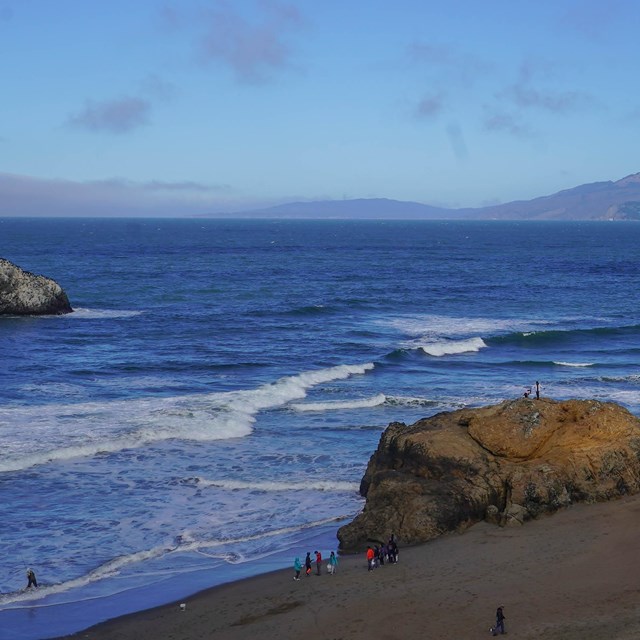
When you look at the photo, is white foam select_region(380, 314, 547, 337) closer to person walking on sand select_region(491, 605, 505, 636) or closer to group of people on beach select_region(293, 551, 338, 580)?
group of people on beach select_region(293, 551, 338, 580)

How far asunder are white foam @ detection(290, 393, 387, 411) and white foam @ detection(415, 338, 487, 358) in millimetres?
14274

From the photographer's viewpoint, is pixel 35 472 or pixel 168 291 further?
pixel 168 291

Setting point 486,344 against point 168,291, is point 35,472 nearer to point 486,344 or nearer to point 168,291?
point 486,344

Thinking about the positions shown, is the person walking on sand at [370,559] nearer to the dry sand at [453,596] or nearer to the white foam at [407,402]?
the dry sand at [453,596]

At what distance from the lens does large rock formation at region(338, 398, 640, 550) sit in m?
28.7

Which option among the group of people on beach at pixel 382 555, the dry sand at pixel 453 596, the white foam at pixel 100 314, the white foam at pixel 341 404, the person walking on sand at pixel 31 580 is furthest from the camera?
the white foam at pixel 100 314

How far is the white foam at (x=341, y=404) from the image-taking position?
4650 cm

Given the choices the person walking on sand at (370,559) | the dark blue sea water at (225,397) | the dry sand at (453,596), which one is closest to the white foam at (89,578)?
the dark blue sea water at (225,397)

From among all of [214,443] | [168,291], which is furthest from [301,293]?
[214,443]

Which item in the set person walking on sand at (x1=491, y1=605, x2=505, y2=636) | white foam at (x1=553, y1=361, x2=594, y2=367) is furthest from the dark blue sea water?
person walking on sand at (x1=491, y1=605, x2=505, y2=636)

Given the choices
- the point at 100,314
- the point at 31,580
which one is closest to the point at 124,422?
the point at 31,580

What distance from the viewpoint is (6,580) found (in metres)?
26.5

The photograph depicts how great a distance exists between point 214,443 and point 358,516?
Result: 494 inches

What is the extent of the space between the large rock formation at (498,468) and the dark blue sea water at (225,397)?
255cm
